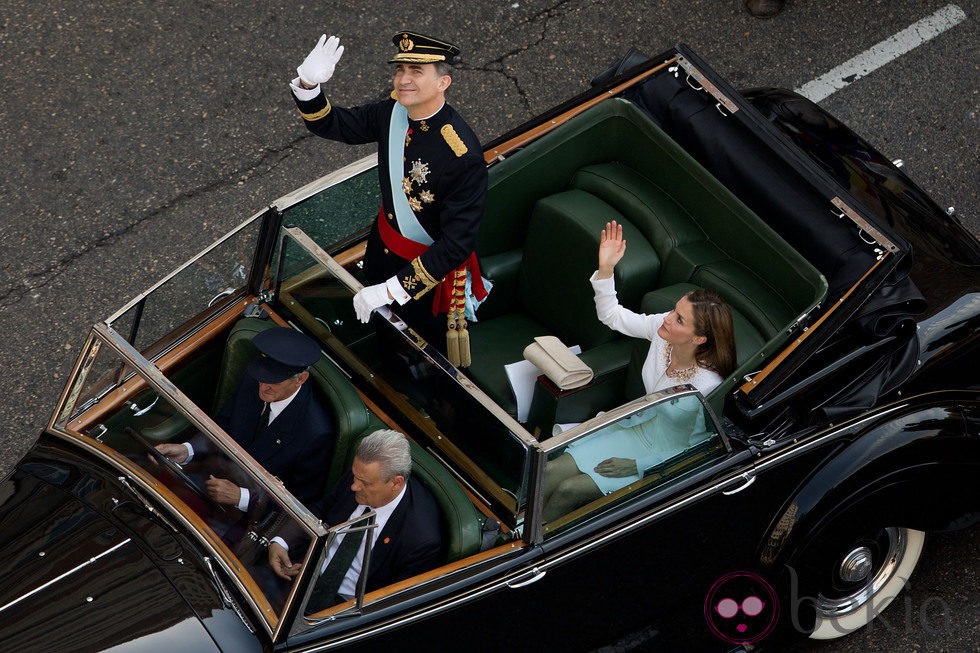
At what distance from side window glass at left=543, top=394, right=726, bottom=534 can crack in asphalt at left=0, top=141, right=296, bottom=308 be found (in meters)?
2.93

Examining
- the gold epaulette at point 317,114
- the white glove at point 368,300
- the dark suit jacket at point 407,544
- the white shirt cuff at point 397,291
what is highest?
the gold epaulette at point 317,114

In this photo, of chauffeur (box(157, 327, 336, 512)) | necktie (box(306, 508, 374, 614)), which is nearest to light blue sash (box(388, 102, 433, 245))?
chauffeur (box(157, 327, 336, 512))

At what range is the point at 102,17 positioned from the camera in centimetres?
654

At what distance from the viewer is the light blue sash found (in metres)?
4.24

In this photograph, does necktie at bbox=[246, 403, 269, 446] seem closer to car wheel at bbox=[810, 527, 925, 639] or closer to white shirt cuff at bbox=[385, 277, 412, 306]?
white shirt cuff at bbox=[385, 277, 412, 306]

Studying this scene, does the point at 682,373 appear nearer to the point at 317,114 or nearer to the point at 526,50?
the point at 317,114

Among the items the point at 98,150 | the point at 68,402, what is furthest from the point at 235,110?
the point at 68,402

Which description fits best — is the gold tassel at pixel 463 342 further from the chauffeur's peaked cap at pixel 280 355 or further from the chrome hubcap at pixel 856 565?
the chrome hubcap at pixel 856 565

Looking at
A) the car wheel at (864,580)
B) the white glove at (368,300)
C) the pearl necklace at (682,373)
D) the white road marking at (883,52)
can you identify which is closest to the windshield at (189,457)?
the white glove at (368,300)

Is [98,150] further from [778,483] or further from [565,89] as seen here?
[778,483]

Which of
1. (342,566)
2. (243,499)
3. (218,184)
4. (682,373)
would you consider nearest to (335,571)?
(342,566)

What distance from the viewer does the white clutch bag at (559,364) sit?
404cm

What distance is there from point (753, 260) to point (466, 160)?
3.68 feet

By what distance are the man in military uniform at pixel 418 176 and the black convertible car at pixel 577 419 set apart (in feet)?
0.51
